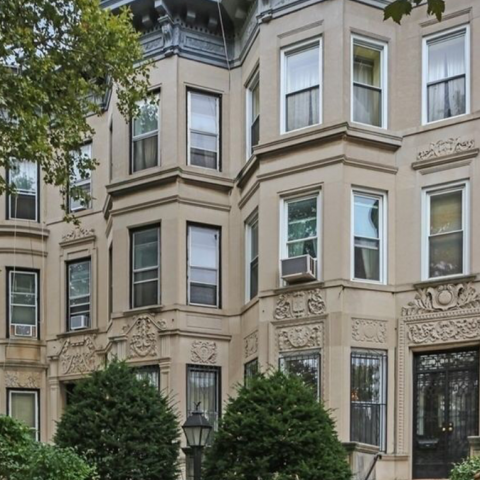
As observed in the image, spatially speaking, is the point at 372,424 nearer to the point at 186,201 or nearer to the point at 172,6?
the point at 186,201

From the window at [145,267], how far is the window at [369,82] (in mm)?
4924

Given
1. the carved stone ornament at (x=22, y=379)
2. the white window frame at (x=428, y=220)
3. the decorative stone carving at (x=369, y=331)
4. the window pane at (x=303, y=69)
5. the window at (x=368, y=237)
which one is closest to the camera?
the white window frame at (x=428, y=220)

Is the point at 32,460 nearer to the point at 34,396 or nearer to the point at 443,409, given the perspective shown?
the point at 443,409

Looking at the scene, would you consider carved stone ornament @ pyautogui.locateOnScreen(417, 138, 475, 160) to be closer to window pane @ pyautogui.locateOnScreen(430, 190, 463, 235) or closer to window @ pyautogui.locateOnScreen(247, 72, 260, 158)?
window pane @ pyautogui.locateOnScreen(430, 190, 463, 235)

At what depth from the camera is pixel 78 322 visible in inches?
832

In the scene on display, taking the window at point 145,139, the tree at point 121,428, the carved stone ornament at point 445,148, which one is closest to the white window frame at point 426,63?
the carved stone ornament at point 445,148

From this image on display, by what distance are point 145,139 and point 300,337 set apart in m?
5.75

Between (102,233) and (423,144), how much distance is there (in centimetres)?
833

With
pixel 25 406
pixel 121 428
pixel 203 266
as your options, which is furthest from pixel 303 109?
pixel 25 406

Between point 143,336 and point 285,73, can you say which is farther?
point 143,336

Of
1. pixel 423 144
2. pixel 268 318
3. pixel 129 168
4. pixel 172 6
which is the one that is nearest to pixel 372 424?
pixel 268 318

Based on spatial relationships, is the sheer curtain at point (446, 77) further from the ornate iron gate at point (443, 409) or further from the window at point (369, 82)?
the ornate iron gate at point (443, 409)

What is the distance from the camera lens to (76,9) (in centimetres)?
1387

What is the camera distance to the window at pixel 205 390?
17844 mm
